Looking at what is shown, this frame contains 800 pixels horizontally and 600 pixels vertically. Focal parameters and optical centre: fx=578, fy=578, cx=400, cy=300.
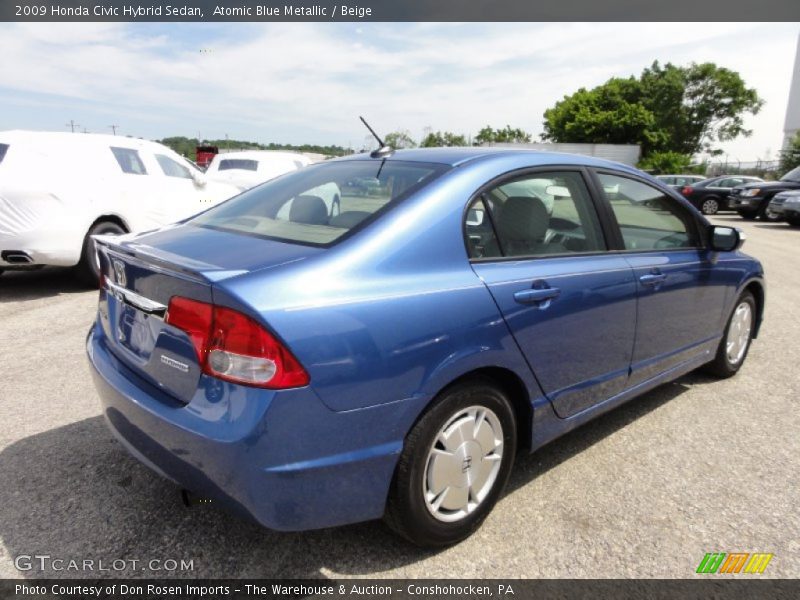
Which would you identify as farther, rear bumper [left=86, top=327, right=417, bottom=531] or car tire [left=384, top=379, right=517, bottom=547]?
car tire [left=384, top=379, right=517, bottom=547]

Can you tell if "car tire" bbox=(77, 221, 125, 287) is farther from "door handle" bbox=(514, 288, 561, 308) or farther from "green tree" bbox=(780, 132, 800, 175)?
"green tree" bbox=(780, 132, 800, 175)

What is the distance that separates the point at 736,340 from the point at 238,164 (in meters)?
11.0

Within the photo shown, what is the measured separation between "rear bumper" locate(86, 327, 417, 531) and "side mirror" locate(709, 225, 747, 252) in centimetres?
262

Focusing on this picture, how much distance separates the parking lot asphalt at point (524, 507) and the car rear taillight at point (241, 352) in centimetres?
65

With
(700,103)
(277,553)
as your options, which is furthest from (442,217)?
(700,103)

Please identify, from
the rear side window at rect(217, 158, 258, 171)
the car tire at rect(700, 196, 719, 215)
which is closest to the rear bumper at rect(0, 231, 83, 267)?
the rear side window at rect(217, 158, 258, 171)

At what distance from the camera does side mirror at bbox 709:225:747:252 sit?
358cm

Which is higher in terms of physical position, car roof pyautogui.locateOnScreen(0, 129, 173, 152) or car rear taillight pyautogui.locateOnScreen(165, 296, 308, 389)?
car roof pyautogui.locateOnScreen(0, 129, 173, 152)

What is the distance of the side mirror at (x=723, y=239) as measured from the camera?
3584mm

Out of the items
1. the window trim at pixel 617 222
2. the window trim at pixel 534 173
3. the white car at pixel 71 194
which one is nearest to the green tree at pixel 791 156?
the window trim at pixel 617 222

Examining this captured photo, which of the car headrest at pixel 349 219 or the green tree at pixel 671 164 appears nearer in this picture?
the car headrest at pixel 349 219

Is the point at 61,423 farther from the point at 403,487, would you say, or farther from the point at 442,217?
the point at 442,217

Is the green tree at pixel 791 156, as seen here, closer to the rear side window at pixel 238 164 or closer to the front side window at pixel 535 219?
the rear side window at pixel 238 164

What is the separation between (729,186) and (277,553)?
22998mm
